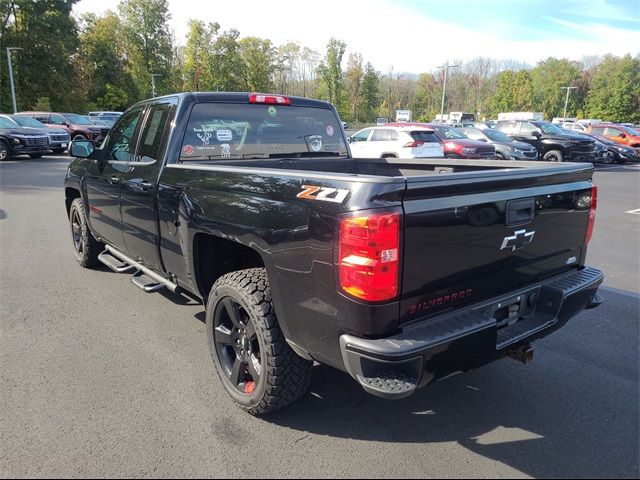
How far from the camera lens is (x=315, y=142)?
172 inches

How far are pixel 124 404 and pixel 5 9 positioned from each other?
2051 inches

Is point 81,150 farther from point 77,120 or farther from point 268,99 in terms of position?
point 77,120

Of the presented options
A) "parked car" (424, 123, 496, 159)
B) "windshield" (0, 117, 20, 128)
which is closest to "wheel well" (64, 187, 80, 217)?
"parked car" (424, 123, 496, 159)

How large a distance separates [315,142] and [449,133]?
14128 mm

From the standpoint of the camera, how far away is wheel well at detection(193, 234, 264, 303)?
3.19m

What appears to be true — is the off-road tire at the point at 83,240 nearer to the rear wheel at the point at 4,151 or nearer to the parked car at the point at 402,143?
the parked car at the point at 402,143

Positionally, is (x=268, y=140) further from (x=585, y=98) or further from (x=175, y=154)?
(x=585, y=98)

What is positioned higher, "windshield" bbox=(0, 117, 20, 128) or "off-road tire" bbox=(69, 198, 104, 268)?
"windshield" bbox=(0, 117, 20, 128)

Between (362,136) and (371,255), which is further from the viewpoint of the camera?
(362,136)

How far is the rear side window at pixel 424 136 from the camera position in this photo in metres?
14.4

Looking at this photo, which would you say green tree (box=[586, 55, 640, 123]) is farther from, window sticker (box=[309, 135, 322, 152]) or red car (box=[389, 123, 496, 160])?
window sticker (box=[309, 135, 322, 152])

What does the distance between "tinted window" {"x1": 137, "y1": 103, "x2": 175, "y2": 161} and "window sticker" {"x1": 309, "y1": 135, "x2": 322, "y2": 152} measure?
1.28 metres

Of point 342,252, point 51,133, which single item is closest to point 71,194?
point 342,252

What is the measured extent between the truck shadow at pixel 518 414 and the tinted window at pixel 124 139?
261 centimetres
